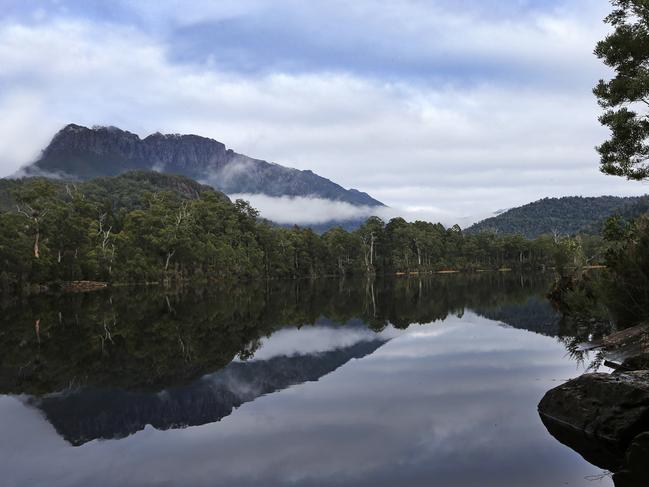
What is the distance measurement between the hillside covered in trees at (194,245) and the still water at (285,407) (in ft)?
82.9

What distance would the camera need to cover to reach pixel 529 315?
32375 millimetres

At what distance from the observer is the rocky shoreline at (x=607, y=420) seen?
789 cm

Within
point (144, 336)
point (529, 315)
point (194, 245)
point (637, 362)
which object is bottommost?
point (529, 315)

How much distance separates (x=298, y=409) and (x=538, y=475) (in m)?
6.02

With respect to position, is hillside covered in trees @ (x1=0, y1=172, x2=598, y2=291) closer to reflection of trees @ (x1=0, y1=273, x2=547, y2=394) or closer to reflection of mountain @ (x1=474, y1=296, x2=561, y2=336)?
reflection of mountain @ (x1=474, y1=296, x2=561, y2=336)

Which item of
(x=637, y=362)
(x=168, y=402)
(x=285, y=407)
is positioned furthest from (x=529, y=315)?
(x=168, y=402)

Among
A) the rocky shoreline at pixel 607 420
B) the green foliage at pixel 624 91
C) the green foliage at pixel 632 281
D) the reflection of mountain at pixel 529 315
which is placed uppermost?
the green foliage at pixel 624 91

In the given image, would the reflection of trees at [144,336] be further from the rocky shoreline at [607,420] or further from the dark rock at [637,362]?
the dark rock at [637,362]

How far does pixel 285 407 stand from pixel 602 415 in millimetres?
7013

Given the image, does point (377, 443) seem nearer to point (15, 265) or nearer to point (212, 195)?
point (15, 265)

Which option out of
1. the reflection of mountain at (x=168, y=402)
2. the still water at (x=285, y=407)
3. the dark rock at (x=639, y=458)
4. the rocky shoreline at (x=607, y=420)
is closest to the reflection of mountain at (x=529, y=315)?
the still water at (x=285, y=407)

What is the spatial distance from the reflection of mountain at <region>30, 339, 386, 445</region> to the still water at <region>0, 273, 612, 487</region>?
0.18 feet

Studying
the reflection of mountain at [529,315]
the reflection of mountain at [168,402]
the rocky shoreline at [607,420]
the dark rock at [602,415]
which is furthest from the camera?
the reflection of mountain at [529,315]

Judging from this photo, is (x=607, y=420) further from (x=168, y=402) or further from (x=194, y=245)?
(x=194, y=245)
